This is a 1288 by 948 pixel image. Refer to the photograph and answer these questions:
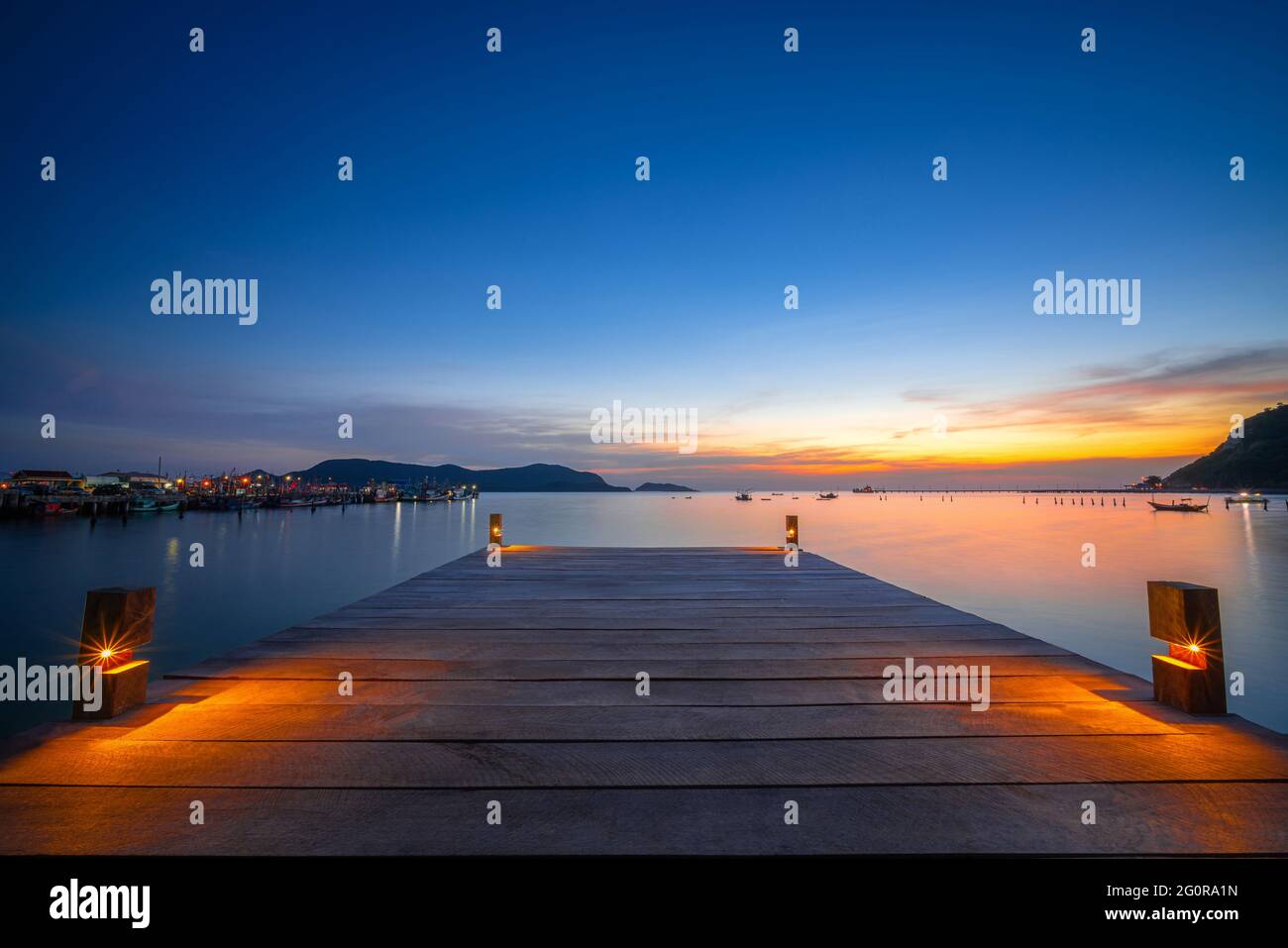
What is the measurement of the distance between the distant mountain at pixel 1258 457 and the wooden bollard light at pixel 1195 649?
12517 cm

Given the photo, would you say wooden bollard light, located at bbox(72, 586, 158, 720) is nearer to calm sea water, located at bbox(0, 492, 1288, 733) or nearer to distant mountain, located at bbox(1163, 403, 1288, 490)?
calm sea water, located at bbox(0, 492, 1288, 733)

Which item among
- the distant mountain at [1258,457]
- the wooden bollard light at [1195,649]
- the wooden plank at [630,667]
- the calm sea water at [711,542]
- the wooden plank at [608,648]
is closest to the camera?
the wooden bollard light at [1195,649]

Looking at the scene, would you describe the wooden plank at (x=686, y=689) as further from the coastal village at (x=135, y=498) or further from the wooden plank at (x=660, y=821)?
the coastal village at (x=135, y=498)

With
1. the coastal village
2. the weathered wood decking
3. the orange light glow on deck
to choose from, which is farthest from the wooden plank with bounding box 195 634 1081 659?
the coastal village

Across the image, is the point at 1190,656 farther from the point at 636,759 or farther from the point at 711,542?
the point at 711,542

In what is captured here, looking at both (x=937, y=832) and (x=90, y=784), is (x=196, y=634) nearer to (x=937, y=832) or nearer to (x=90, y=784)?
(x=90, y=784)

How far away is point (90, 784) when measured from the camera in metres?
2.14

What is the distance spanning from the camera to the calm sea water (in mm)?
10703

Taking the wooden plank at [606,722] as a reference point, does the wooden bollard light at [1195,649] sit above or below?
above

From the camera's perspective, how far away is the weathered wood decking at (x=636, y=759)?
187cm

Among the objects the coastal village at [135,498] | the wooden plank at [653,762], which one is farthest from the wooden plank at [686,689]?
the coastal village at [135,498]

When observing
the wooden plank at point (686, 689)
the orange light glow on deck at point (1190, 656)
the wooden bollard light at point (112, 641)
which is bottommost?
the wooden plank at point (686, 689)

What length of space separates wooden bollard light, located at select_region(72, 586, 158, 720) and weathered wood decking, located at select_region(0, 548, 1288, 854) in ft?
0.39
